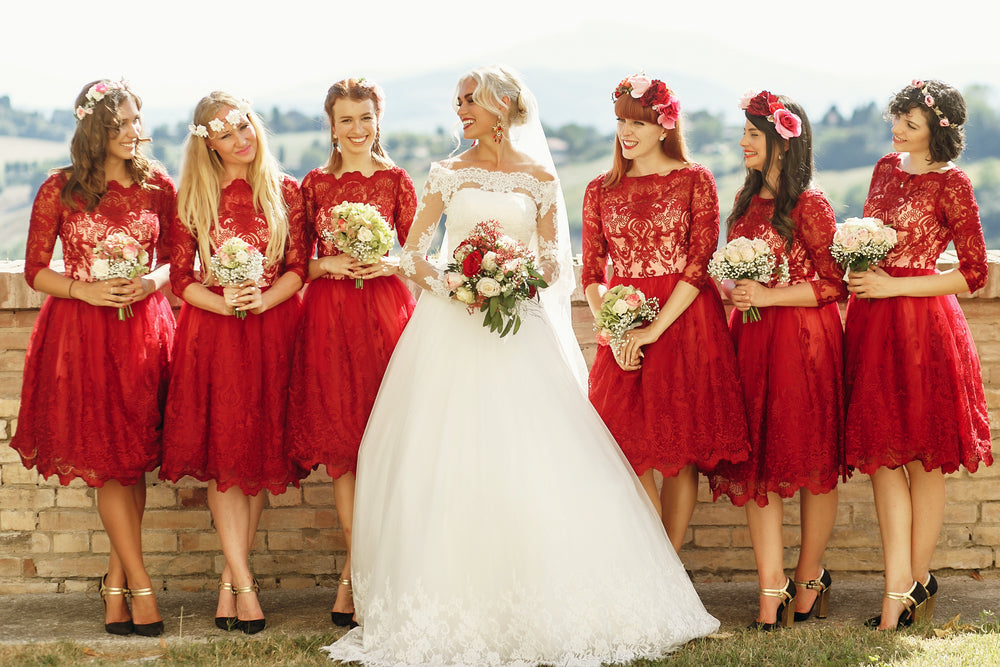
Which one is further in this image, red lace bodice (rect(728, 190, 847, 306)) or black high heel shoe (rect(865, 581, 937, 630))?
black high heel shoe (rect(865, 581, 937, 630))

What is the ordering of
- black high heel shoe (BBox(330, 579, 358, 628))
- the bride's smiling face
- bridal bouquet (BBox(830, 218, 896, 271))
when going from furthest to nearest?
black high heel shoe (BBox(330, 579, 358, 628)), the bride's smiling face, bridal bouquet (BBox(830, 218, 896, 271))

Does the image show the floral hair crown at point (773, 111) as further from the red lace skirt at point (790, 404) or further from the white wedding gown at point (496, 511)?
the white wedding gown at point (496, 511)

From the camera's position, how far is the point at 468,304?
14.3 ft

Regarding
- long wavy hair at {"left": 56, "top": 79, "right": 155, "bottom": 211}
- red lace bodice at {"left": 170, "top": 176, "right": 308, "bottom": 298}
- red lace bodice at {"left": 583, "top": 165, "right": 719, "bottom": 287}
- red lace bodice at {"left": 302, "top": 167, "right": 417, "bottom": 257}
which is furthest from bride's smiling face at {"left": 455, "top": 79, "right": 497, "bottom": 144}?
long wavy hair at {"left": 56, "top": 79, "right": 155, "bottom": 211}

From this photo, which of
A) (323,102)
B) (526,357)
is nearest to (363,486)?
(526,357)

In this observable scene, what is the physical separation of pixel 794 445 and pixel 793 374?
12.1 inches

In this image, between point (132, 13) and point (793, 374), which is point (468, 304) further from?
point (132, 13)

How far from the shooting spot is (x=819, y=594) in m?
4.88

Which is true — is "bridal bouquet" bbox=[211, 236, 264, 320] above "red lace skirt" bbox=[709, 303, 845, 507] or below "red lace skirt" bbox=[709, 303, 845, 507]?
above

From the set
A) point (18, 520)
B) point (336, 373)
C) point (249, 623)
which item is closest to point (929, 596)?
point (336, 373)

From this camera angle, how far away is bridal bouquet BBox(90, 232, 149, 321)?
4.55m

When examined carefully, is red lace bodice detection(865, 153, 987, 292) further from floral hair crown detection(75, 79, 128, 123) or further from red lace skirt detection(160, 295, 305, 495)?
floral hair crown detection(75, 79, 128, 123)

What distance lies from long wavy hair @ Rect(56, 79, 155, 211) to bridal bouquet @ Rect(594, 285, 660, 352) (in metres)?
2.31

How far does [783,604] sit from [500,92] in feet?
8.59
